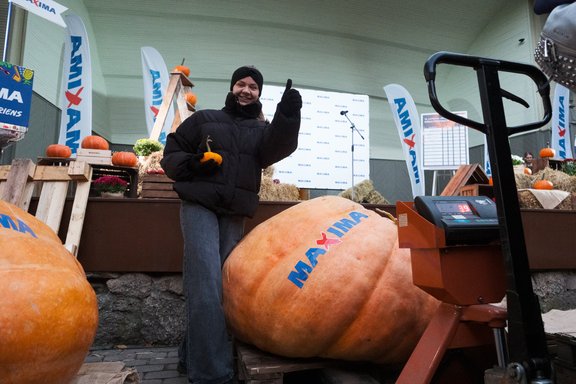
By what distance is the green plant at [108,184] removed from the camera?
A: 326 cm

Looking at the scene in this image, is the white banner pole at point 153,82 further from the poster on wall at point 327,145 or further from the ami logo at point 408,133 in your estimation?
the ami logo at point 408,133

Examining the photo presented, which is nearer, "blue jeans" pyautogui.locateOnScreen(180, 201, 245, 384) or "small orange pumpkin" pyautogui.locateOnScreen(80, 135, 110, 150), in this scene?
"blue jeans" pyautogui.locateOnScreen(180, 201, 245, 384)

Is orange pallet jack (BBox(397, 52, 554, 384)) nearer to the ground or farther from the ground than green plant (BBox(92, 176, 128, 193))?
nearer to the ground

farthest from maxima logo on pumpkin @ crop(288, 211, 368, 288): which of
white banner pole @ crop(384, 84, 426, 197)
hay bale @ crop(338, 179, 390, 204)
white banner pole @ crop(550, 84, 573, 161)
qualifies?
white banner pole @ crop(550, 84, 573, 161)

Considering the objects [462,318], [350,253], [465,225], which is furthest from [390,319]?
[465,225]

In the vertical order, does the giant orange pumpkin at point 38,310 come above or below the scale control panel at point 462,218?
below

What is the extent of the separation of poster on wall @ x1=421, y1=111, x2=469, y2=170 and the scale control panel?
6947mm

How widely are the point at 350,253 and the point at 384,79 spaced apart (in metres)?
11.5

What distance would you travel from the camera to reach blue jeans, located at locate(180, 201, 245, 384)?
185 centimetres

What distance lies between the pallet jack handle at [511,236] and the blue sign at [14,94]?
2909 millimetres

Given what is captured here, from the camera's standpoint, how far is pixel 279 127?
87.1 inches

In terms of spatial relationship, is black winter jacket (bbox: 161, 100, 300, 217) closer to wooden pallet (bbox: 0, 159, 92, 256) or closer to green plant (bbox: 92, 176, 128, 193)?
wooden pallet (bbox: 0, 159, 92, 256)

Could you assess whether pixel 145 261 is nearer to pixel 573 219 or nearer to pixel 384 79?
pixel 573 219

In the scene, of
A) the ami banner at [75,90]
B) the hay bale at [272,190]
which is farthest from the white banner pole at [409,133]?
the ami banner at [75,90]
